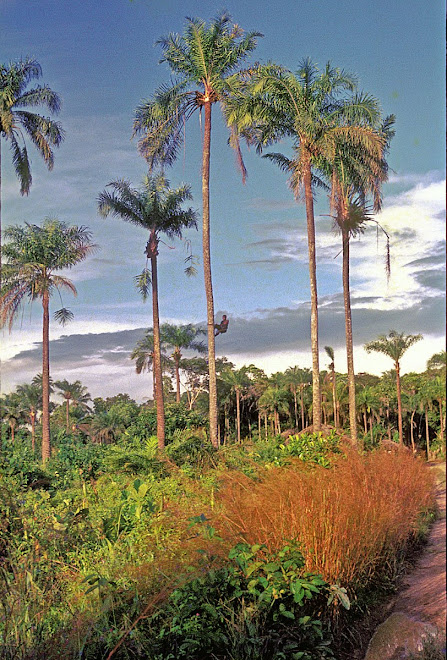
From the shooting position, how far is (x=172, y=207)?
16.9 meters

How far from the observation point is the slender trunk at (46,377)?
16.9 metres

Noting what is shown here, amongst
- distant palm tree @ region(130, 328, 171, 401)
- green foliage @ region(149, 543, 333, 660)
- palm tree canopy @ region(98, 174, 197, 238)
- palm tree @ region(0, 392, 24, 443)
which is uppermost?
palm tree canopy @ region(98, 174, 197, 238)

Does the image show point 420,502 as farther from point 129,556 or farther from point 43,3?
point 43,3

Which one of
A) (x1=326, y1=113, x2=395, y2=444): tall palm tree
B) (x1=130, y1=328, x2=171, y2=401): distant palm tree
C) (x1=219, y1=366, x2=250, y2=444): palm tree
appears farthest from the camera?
(x1=219, y1=366, x2=250, y2=444): palm tree

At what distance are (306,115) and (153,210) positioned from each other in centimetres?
601

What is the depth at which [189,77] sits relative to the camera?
13.2 m

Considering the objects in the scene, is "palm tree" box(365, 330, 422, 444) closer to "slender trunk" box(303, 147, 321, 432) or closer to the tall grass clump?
"slender trunk" box(303, 147, 321, 432)

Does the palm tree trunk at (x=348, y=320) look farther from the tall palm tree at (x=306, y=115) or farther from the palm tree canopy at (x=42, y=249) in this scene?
the palm tree canopy at (x=42, y=249)

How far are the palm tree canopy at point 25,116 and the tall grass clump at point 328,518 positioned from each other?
10.6 meters

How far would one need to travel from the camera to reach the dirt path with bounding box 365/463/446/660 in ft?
9.62

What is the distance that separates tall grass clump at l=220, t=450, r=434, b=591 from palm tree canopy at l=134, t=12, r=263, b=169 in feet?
34.3

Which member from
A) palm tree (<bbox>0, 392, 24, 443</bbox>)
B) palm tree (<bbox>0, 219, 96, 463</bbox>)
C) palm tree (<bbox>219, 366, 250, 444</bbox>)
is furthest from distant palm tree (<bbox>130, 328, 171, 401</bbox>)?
palm tree (<bbox>0, 392, 24, 443</bbox>)

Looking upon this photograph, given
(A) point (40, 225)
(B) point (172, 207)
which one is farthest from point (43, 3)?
(A) point (40, 225)

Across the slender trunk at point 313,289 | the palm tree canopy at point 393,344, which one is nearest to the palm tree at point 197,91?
the slender trunk at point 313,289
